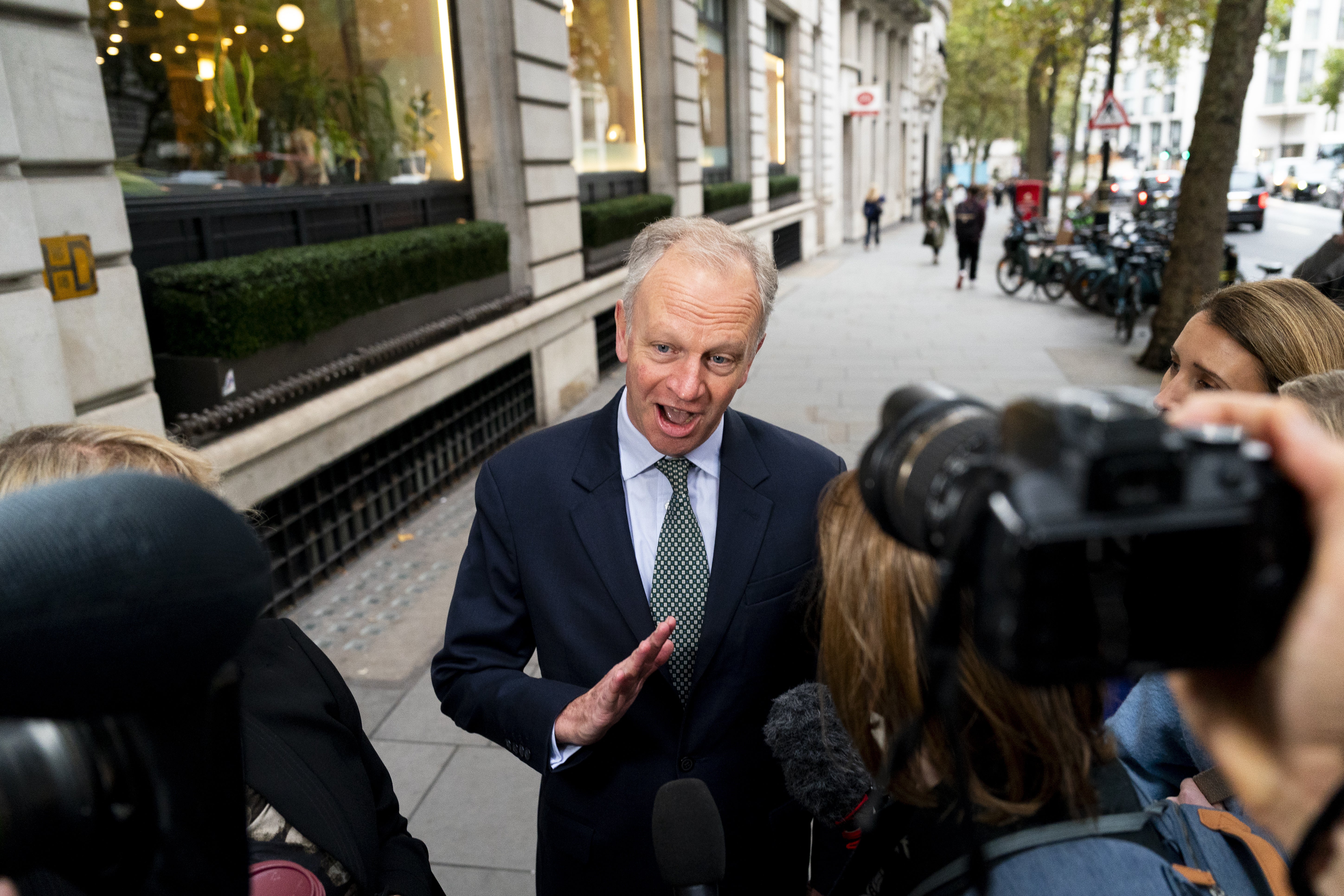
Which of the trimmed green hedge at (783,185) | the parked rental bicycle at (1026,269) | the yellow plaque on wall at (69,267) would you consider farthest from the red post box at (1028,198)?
the yellow plaque on wall at (69,267)

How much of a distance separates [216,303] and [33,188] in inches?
38.7

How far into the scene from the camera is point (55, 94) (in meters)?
3.80

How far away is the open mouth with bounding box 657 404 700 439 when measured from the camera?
2.12 metres

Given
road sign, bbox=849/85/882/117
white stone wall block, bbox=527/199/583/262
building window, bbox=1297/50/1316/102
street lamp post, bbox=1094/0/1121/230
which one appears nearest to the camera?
white stone wall block, bbox=527/199/583/262

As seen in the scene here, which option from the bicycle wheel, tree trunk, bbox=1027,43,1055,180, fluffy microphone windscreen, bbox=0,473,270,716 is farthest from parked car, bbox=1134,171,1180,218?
fluffy microphone windscreen, bbox=0,473,270,716

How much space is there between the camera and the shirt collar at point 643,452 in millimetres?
2168

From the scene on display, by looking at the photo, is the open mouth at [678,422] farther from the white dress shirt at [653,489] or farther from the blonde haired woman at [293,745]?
the blonde haired woman at [293,745]

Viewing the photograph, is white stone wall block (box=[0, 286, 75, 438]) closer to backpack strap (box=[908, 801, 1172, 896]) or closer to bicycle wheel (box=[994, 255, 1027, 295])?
backpack strap (box=[908, 801, 1172, 896])

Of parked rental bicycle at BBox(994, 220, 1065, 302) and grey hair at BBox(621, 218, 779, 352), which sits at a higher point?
grey hair at BBox(621, 218, 779, 352)

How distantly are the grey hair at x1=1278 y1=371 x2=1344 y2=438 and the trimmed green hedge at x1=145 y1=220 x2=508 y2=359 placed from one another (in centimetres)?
444

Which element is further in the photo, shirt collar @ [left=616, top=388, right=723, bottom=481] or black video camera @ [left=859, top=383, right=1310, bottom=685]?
shirt collar @ [left=616, top=388, right=723, bottom=481]

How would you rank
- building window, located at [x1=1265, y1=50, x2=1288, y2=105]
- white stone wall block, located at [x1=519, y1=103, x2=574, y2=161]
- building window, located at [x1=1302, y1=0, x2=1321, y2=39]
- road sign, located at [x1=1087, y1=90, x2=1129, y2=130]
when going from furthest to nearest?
building window, located at [x1=1265, y1=50, x2=1288, y2=105], building window, located at [x1=1302, y1=0, x2=1321, y2=39], road sign, located at [x1=1087, y1=90, x2=1129, y2=130], white stone wall block, located at [x1=519, y1=103, x2=574, y2=161]

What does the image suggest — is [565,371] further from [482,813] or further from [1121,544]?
[1121,544]

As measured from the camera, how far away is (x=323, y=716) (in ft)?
6.25
